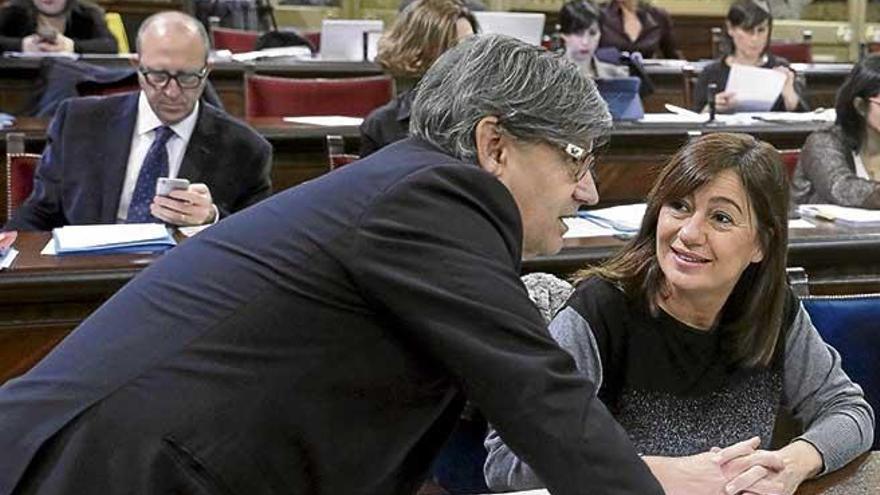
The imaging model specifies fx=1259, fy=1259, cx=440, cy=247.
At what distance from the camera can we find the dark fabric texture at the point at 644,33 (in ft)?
26.7

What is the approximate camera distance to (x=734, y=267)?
196 centimetres

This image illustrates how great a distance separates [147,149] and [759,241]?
6.01ft

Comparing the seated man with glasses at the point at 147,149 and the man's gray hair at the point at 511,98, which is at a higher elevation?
the man's gray hair at the point at 511,98

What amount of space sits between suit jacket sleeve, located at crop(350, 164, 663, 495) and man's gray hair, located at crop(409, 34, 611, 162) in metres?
0.07

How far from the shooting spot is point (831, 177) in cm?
365

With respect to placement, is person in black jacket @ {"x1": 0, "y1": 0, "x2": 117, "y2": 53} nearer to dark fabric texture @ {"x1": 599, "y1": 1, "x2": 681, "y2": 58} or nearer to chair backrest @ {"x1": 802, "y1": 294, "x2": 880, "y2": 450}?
dark fabric texture @ {"x1": 599, "y1": 1, "x2": 681, "y2": 58}

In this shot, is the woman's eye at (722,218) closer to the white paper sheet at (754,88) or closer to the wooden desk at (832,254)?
the wooden desk at (832,254)

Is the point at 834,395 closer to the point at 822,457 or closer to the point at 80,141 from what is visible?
the point at 822,457

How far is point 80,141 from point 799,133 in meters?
2.78

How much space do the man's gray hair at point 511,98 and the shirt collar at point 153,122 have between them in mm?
2044

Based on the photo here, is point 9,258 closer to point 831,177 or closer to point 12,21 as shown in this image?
point 831,177

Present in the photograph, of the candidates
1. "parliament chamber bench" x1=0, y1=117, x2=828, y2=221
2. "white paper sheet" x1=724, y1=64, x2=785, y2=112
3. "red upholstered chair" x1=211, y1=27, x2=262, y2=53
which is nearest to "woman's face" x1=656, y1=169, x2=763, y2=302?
"parliament chamber bench" x1=0, y1=117, x2=828, y2=221

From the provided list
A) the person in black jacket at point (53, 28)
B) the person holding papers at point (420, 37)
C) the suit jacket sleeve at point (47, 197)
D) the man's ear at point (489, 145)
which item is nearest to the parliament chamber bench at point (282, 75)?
the person in black jacket at point (53, 28)

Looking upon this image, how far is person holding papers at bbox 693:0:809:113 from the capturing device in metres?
5.84
